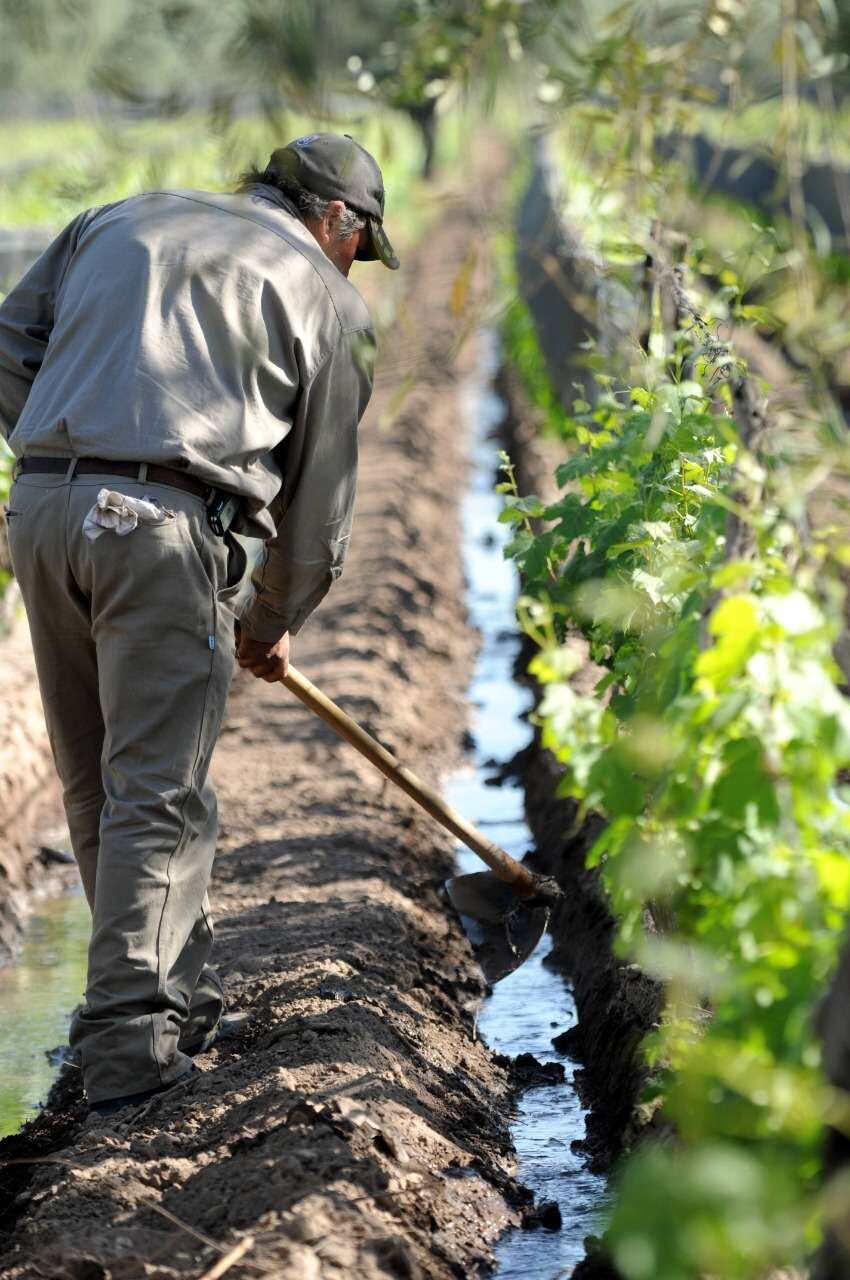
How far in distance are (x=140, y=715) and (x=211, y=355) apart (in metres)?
0.77

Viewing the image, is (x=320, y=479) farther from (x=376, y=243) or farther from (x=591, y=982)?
(x=591, y=982)

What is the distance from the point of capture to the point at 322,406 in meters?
3.56

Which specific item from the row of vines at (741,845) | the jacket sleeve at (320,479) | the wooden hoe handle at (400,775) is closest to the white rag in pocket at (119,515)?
the jacket sleeve at (320,479)

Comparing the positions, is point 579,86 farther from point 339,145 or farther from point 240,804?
point 240,804

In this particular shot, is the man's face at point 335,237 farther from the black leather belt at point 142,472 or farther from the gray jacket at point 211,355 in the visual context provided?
the black leather belt at point 142,472

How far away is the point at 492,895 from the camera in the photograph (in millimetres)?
4824

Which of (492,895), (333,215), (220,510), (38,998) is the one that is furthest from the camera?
(38,998)

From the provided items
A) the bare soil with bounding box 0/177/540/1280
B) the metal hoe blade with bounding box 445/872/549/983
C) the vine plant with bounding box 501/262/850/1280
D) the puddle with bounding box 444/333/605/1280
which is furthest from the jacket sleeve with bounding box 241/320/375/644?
the puddle with bounding box 444/333/605/1280

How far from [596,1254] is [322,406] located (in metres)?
1.83

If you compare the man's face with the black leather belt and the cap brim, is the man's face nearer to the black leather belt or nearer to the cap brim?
the cap brim

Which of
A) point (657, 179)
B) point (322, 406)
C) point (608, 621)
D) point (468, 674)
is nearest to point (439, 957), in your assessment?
point (608, 621)

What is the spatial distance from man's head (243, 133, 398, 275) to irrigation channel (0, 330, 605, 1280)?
212 centimetres

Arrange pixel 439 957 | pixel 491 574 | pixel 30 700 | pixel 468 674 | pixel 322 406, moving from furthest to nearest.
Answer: pixel 491 574 → pixel 468 674 → pixel 30 700 → pixel 439 957 → pixel 322 406

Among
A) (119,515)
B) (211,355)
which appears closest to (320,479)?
(211,355)
